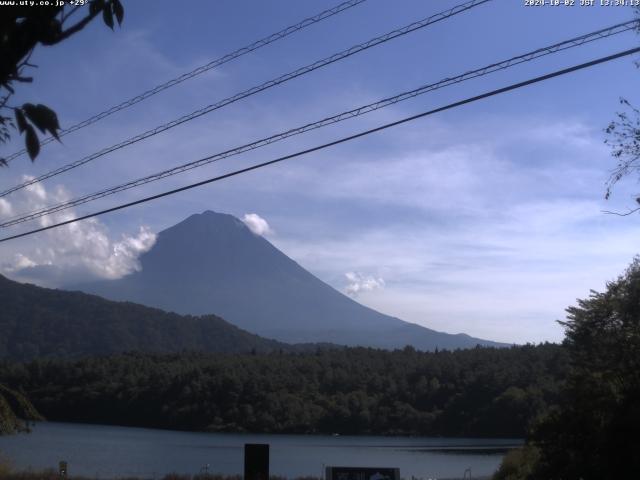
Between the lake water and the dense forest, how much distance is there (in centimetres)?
686

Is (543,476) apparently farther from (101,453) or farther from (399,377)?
(399,377)

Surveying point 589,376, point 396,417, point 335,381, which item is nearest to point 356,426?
point 396,417

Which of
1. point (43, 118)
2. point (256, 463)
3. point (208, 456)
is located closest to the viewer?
point (43, 118)

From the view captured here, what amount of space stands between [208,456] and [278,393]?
3150 cm

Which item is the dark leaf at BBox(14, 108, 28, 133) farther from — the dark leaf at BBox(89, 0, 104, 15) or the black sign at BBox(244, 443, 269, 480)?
the black sign at BBox(244, 443, 269, 480)

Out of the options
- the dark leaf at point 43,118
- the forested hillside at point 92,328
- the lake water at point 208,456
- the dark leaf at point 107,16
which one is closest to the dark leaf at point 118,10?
the dark leaf at point 107,16

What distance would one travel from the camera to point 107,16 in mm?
3996

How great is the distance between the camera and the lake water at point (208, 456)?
121 feet

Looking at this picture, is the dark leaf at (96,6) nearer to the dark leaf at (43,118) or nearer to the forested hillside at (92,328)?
the dark leaf at (43,118)

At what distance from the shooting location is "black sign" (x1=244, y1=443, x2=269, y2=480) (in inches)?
590

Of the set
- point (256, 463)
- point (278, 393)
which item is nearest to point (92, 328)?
point (278, 393)

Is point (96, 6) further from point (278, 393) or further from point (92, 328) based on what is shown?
point (92, 328)

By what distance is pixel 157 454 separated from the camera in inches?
1865

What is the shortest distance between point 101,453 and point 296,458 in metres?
11.2
